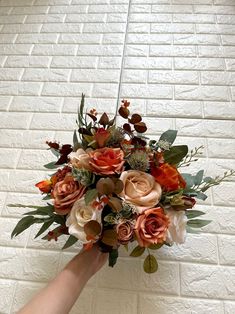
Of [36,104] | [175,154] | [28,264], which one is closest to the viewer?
[175,154]

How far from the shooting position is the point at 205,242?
0.79 metres

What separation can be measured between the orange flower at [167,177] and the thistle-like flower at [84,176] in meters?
0.13

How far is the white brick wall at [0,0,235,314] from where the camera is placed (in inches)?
29.0

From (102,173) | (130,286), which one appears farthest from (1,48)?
(130,286)

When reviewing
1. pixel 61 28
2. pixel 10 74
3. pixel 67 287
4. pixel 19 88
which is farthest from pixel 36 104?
pixel 67 287

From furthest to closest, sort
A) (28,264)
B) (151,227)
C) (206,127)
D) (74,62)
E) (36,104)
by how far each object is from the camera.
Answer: (74,62)
(36,104)
(206,127)
(28,264)
(151,227)

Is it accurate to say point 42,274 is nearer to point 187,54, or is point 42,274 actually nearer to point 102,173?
point 102,173

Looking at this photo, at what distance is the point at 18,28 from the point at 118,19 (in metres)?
0.46

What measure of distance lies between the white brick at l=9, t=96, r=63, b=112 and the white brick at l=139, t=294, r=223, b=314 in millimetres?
693

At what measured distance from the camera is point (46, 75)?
3.92ft

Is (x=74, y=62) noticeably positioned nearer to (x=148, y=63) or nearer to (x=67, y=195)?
(x=148, y=63)

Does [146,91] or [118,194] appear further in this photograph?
[146,91]

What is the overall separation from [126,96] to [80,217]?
0.61 meters

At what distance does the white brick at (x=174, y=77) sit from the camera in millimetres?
1121
